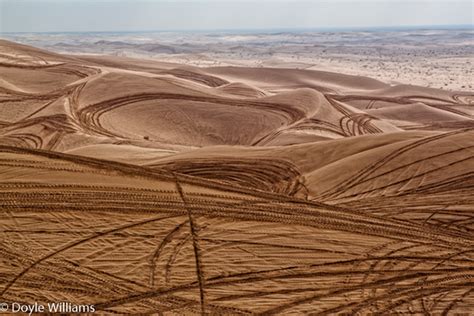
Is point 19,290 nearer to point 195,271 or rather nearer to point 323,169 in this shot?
point 195,271

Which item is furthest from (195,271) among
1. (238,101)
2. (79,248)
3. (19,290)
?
(238,101)

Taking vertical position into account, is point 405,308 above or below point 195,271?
below

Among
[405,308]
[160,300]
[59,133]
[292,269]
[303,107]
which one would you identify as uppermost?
[303,107]

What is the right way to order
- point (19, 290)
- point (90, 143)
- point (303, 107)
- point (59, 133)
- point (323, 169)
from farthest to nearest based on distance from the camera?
point (303, 107) < point (59, 133) < point (90, 143) < point (323, 169) < point (19, 290)

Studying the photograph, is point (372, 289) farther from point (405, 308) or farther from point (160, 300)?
point (160, 300)

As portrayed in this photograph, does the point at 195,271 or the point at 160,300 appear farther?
the point at 195,271

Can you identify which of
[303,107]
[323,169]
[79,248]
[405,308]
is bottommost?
[405,308]

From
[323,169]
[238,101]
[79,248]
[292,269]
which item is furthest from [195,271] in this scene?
[238,101]

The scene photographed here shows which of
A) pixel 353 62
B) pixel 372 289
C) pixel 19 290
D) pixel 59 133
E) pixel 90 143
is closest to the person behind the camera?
pixel 19 290

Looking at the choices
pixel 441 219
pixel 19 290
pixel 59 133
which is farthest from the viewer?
pixel 59 133
